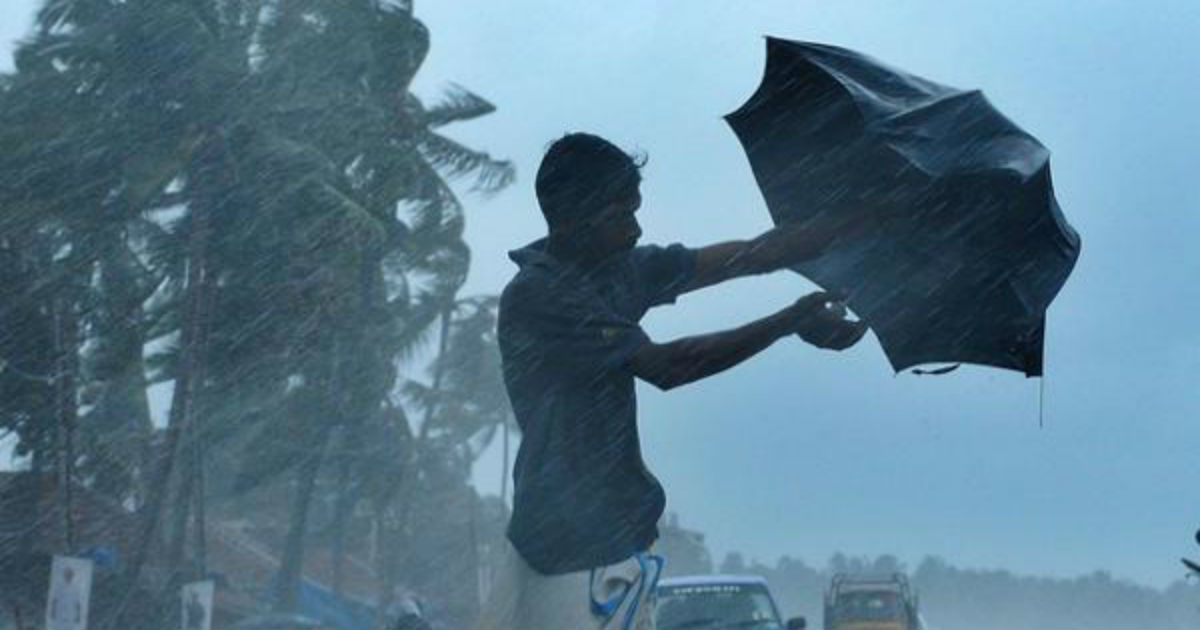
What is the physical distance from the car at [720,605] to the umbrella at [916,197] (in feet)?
49.4

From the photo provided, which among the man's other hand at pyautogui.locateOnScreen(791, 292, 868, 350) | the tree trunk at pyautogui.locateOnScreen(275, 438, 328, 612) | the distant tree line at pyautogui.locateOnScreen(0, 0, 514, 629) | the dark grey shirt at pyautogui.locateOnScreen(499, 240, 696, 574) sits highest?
the distant tree line at pyautogui.locateOnScreen(0, 0, 514, 629)

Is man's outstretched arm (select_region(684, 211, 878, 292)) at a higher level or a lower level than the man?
higher

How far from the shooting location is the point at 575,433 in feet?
7.87

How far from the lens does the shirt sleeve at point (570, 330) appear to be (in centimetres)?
240

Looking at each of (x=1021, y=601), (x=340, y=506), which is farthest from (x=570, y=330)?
(x=1021, y=601)

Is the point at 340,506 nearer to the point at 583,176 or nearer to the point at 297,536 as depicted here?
the point at 297,536

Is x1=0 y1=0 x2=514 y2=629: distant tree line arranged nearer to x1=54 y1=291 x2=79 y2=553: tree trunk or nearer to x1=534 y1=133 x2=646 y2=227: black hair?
x1=54 y1=291 x2=79 y2=553: tree trunk

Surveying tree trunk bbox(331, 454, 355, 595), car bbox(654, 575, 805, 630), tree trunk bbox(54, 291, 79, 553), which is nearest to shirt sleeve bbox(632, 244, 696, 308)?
car bbox(654, 575, 805, 630)

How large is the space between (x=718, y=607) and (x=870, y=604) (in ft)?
55.9

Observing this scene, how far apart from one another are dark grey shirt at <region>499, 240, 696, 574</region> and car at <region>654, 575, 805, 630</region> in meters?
15.2

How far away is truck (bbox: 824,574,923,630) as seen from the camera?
3362 centimetres

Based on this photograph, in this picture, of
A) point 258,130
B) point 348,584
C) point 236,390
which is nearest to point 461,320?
point 236,390

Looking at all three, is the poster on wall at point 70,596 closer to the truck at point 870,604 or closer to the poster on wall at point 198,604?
the poster on wall at point 198,604

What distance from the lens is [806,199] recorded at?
2.64 metres
